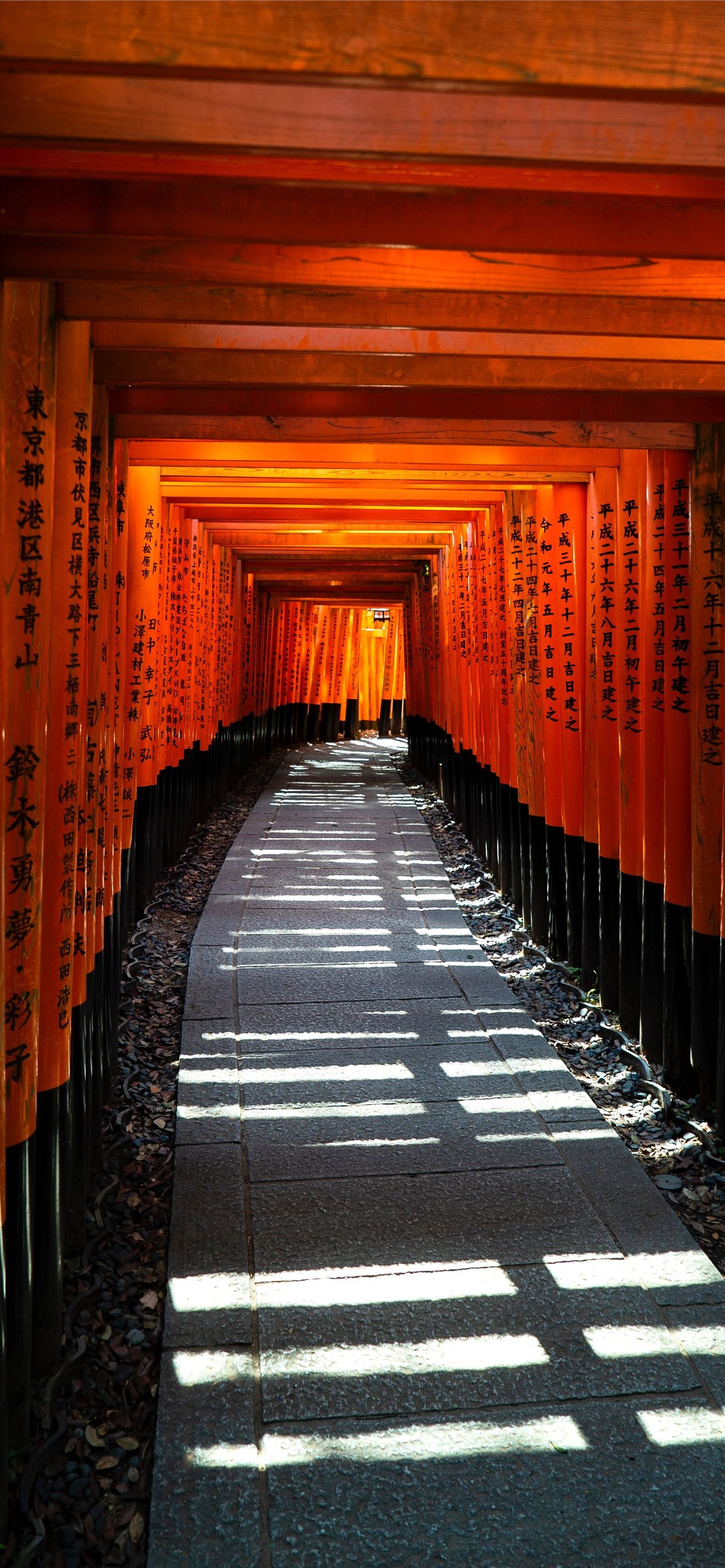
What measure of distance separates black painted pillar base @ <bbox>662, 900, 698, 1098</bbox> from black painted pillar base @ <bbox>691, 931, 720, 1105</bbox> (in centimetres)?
13

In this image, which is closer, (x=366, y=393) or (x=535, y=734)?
(x=366, y=393)

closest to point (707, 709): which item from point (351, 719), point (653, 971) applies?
point (653, 971)

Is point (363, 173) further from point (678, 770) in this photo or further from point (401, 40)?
point (678, 770)

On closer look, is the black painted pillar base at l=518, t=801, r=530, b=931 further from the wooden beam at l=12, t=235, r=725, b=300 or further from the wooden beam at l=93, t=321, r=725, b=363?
the wooden beam at l=12, t=235, r=725, b=300

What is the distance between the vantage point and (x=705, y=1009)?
4328 millimetres

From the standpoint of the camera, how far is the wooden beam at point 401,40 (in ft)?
5.26

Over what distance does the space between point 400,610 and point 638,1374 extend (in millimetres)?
25724

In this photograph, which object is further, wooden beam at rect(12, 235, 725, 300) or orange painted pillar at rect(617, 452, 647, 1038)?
orange painted pillar at rect(617, 452, 647, 1038)

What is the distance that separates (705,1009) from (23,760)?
2942mm

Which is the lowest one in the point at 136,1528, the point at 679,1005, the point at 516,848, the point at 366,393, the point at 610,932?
the point at 136,1528

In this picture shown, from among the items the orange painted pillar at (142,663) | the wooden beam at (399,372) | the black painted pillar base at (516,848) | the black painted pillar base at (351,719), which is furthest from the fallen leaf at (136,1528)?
the black painted pillar base at (351,719)

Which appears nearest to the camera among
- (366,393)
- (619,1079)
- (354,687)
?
(366,393)

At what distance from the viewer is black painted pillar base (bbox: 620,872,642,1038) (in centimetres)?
517

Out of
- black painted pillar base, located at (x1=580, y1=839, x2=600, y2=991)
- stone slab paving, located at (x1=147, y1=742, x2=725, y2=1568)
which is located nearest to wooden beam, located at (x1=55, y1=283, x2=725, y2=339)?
stone slab paving, located at (x1=147, y1=742, x2=725, y2=1568)
